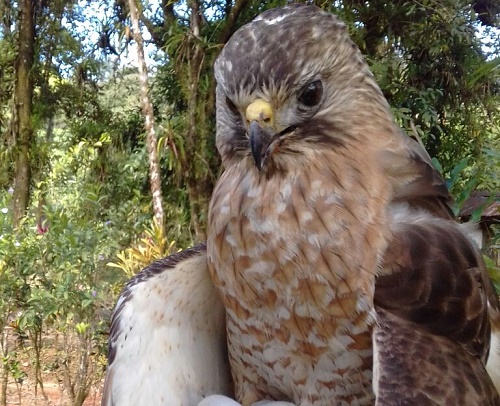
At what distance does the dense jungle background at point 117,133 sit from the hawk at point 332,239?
2.35 metres

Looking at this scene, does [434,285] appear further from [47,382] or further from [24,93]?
[24,93]

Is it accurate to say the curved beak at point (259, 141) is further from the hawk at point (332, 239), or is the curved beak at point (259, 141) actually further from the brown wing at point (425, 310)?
the brown wing at point (425, 310)

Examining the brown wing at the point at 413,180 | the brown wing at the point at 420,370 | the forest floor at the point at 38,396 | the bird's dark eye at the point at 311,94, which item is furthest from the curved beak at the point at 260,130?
the forest floor at the point at 38,396

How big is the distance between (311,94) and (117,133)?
6839 millimetres

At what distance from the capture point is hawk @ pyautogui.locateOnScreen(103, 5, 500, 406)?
1462 millimetres

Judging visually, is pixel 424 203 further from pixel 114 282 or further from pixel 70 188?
pixel 70 188

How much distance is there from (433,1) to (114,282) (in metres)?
4.40

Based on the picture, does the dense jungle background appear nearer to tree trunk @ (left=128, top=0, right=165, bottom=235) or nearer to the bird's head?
tree trunk @ (left=128, top=0, right=165, bottom=235)

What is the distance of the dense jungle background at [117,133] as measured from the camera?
5.28 metres

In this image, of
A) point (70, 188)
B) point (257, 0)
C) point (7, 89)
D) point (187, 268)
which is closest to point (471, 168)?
point (257, 0)

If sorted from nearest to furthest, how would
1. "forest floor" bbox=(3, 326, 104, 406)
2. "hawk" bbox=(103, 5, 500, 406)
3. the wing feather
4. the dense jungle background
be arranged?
"hawk" bbox=(103, 5, 500, 406), the wing feather, the dense jungle background, "forest floor" bbox=(3, 326, 104, 406)

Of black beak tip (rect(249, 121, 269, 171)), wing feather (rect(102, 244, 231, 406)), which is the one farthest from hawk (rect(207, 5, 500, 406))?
wing feather (rect(102, 244, 231, 406))

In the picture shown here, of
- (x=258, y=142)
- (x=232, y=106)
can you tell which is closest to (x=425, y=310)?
(x=258, y=142)

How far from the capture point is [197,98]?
6.67 m
